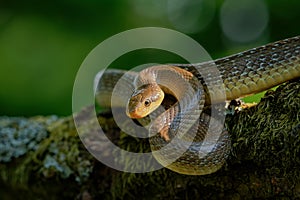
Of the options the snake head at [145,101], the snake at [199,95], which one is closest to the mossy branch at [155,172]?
the snake at [199,95]

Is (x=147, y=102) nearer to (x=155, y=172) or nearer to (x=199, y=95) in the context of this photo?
(x=199, y=95)

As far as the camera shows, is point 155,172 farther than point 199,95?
Yes

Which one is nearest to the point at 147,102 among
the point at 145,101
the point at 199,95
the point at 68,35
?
the point at 145,101

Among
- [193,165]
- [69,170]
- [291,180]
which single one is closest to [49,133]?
[69,170]

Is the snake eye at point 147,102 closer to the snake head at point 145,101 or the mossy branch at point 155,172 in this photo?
the snake head at point 145,101

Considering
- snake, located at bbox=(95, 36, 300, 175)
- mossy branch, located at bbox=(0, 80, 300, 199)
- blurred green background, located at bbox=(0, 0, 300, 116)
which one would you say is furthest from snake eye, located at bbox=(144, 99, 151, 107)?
blurred green background, located at bbox=(0, 0, 300, 116)

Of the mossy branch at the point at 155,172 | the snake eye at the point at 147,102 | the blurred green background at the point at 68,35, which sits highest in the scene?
the blurred green background at the point at 68,35

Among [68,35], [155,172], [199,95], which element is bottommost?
[155,172]
